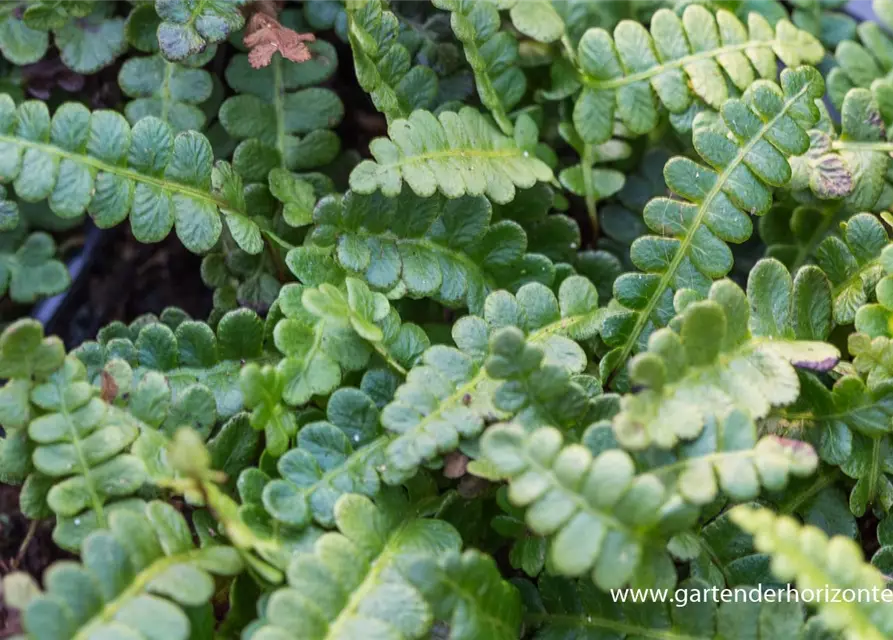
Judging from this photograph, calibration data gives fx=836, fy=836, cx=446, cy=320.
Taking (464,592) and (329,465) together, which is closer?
(464,592)

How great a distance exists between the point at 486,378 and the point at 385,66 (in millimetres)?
490

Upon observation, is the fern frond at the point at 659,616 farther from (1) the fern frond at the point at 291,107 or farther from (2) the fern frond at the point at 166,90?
(2) the fern frond at the point at 166,90

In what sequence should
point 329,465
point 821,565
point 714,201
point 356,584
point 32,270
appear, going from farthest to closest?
point 32,270, point 714,201, point 329,465, point 356,584, point 821,565

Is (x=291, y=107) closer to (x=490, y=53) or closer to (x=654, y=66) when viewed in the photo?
(x=490, y=53)

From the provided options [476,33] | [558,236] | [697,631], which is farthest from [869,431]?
[476,33]

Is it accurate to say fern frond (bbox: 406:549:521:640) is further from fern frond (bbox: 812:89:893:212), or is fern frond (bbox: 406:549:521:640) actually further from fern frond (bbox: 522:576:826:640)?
fern frond (bbox: 812:89:893:212)

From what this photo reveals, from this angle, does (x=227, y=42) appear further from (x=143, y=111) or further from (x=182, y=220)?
(x=182, y=220)

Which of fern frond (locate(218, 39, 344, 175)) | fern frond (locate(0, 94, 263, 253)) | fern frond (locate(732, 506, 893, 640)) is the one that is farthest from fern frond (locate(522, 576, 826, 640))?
fern frond (locate(218, 39, 344, 175))

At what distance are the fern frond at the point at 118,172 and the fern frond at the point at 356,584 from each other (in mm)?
435

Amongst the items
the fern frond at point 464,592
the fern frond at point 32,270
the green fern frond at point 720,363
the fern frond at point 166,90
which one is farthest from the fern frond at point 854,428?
the fern frond at point 32,270

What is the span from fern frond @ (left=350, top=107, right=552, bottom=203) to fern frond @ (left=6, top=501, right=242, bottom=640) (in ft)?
1.58

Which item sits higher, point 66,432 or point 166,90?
point 166,90

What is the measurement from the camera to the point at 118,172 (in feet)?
3.60

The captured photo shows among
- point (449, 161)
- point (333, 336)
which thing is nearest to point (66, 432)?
point (333, 336)
